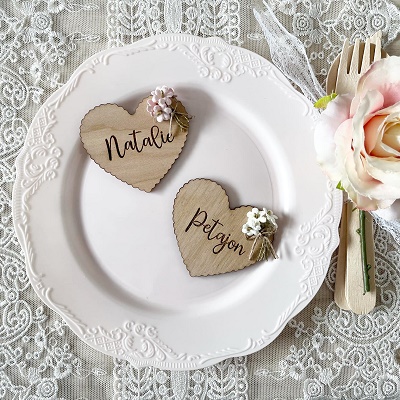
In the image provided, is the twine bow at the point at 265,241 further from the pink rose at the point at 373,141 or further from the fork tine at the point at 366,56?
the fork tine at the point at 366,56

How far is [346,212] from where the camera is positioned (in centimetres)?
91

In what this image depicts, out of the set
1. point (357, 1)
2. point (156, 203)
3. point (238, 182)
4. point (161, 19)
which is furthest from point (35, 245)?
point (357, 1)

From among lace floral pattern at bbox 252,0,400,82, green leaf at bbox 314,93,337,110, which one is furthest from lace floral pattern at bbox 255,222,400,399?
lace floral pattern at bbox 252,0,400,82

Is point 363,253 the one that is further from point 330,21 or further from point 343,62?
point 330,21

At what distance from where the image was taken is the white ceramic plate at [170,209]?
85cm

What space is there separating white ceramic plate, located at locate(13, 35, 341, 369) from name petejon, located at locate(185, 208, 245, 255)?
0.17 feet

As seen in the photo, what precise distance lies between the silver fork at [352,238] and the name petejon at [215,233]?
0.21 m

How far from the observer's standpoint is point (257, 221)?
848 mm

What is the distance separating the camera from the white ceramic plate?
0.85 metres

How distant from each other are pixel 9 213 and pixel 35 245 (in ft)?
0.34

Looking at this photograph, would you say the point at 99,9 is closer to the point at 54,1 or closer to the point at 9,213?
the point at 54,1

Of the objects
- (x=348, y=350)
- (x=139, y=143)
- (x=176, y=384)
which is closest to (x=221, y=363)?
(x=176, y=384)

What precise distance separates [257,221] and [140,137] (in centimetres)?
27

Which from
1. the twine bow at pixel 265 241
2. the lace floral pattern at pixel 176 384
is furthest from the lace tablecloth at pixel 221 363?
the twine bow at pixel 265 241
